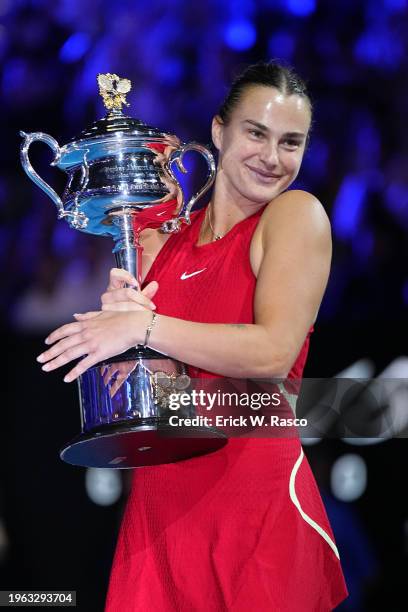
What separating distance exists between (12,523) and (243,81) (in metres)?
1.42

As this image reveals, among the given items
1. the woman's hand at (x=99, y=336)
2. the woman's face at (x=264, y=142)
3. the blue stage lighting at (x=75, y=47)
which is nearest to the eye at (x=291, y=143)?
the woman's face at (x=264, y=142)

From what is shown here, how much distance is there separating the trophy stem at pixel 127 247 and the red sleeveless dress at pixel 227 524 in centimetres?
8

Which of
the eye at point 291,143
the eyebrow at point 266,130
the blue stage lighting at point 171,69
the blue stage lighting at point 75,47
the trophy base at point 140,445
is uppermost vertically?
the blue stage lighting at point 75,47

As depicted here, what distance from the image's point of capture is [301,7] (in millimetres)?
2576

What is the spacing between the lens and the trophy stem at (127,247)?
5.32ft

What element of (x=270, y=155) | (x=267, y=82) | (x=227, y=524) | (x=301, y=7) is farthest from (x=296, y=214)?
(x=301, y=7)

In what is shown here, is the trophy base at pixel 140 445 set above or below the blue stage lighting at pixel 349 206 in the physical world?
below

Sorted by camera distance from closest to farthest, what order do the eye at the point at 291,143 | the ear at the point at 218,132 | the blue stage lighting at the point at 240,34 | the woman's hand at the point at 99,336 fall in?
the woman's hand at the point at 99,336 < the eye at the point at 291,143 < the ear at the point at 218,132 < the blue stage lighting at the point at 240,34

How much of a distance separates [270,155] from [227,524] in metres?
0.58

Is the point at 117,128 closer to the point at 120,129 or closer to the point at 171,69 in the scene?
the point at 120,129

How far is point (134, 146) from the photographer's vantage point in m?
1.63

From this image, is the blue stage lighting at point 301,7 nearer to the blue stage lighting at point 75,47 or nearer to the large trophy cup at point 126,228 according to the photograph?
the blue stage lighting at point 75,47

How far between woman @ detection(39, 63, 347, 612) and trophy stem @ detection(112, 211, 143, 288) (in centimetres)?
6

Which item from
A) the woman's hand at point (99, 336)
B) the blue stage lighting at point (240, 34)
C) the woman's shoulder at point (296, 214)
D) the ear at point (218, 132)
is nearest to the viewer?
the woman's hand at point (99, 336)
